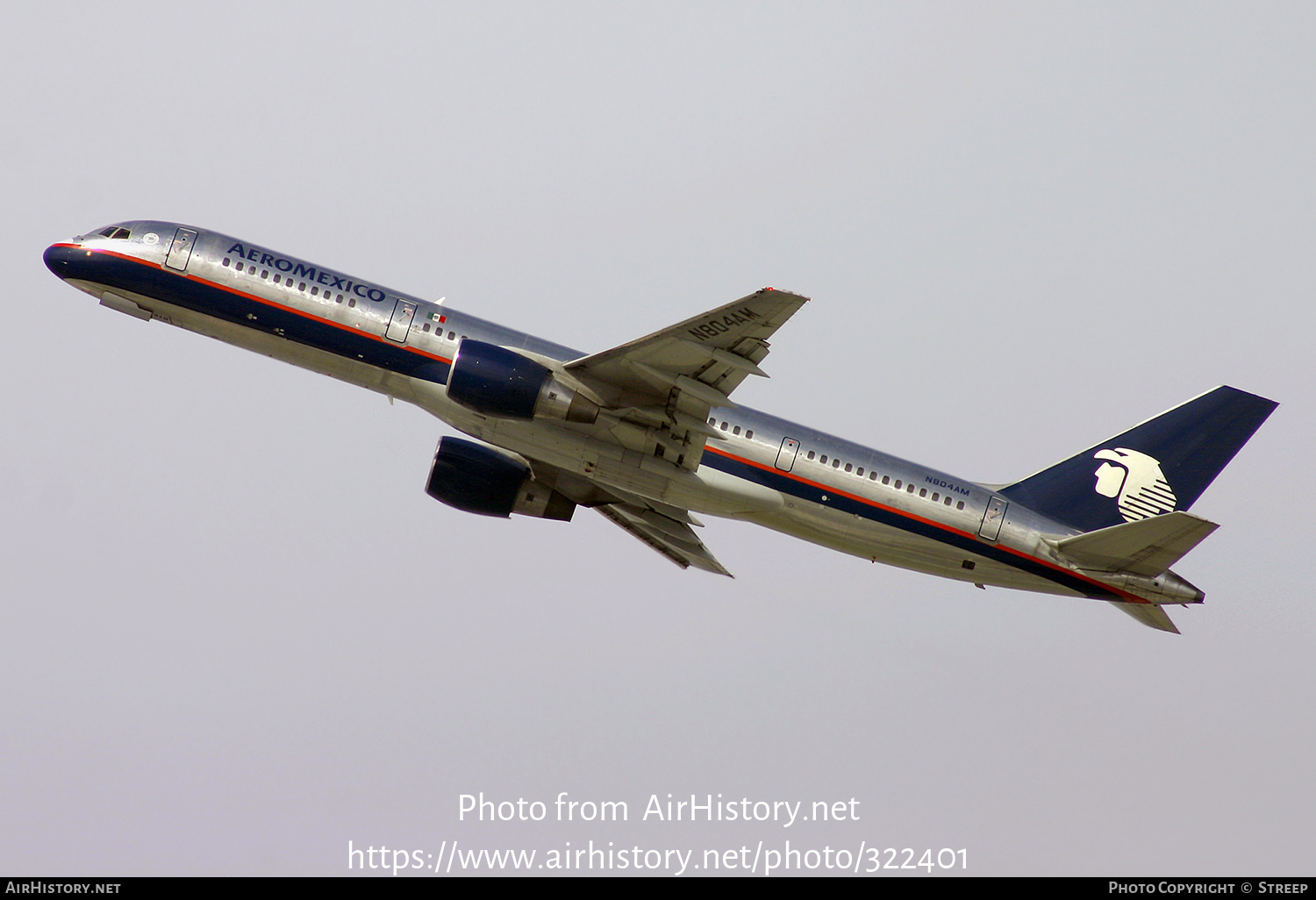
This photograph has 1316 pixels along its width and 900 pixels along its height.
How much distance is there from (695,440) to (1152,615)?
542 inches

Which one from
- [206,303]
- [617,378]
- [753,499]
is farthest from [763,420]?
[206,303]

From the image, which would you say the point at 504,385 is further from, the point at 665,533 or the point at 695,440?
the point at 665,533

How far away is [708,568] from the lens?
3884cm

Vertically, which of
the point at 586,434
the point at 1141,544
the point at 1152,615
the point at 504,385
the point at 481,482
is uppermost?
the point at 1141,544

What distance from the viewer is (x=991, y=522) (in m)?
34.1

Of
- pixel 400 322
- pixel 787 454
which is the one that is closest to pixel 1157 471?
pixel 787 454

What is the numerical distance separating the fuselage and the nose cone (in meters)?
0.04

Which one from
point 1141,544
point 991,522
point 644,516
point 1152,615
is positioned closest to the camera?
point 1141,544

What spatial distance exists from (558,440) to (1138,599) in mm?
16601

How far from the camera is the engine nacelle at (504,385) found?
30359mm

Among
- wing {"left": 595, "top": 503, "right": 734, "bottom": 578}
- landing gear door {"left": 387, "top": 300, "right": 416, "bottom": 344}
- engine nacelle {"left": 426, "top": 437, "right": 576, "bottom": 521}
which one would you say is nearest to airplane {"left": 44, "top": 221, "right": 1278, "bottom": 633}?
landing gear door {"left": 387, "top": 300, "right": 416, "bottom": 344}

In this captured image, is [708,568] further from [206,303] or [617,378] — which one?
[206,303]

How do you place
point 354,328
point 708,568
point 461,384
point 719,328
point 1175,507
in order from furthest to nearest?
point 708,568
point 1175,507
point 354,328
point 461,384
point 719,328

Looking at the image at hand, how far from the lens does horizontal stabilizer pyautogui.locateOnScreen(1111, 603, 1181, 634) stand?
3350 centimetres
